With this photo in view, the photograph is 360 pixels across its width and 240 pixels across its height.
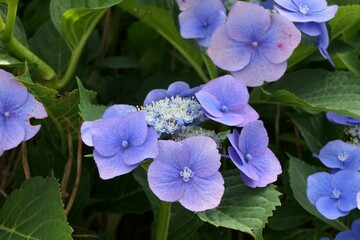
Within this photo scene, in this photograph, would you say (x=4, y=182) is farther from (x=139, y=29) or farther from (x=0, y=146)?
(x=139, y=29)

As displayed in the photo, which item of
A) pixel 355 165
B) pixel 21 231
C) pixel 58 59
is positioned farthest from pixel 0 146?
pixel 355 165

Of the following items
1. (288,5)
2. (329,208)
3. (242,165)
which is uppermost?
(288,5)

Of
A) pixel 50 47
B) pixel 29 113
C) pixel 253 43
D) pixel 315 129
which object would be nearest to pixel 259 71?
pixel 253 43

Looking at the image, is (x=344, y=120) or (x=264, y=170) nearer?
(x=264, y=170)

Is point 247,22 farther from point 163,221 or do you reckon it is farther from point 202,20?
point 163,221

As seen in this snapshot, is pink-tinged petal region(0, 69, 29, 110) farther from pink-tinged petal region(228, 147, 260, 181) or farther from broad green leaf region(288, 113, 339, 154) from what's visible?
broad green leaf region(288, 113, 339, 154)
